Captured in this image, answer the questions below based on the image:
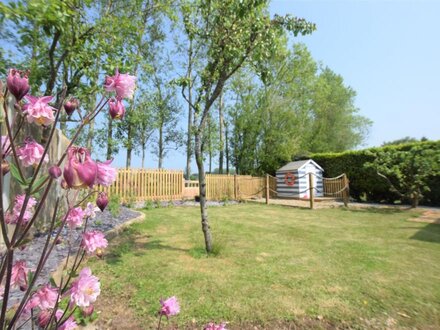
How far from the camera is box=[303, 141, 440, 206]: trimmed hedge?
1331 centimetres

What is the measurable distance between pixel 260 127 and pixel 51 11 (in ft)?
70.6

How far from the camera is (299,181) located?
56.9ft

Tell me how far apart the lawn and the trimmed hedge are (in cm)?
802

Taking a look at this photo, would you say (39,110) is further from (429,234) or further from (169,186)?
(169,186)

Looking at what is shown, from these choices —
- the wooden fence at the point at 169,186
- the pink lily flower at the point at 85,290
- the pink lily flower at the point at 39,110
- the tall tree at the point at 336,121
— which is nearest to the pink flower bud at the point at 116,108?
the pink lily flower at the point at 39,110

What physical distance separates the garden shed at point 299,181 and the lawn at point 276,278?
1014 cm

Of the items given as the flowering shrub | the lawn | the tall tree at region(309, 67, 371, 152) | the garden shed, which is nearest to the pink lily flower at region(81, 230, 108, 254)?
the flowering shrub

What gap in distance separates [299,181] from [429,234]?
10403 millimetres

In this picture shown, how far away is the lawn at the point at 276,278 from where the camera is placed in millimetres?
3066

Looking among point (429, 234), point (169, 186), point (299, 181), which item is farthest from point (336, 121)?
point (429, 234)

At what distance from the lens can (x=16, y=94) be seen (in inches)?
37.6

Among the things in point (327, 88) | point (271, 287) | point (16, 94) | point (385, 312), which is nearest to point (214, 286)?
point (271, 287)

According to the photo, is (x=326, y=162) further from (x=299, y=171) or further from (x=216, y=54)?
(x=216, y=54)

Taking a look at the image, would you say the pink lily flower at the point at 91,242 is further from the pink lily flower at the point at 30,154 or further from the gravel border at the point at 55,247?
the pink lily flower at the point at 30,154
